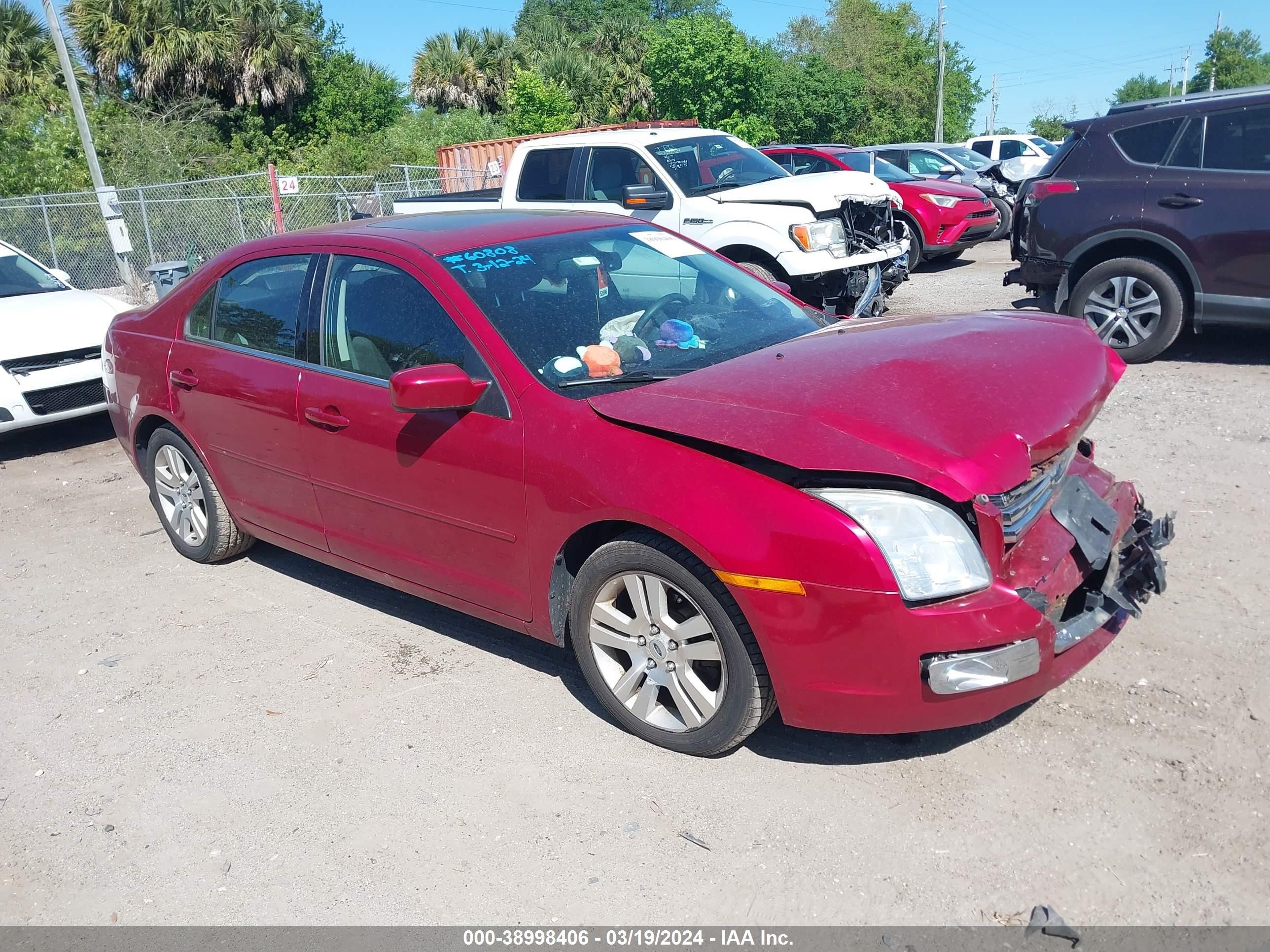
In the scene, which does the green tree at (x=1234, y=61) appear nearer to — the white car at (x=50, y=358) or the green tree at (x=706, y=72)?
the green tree at (x=706, y=72)

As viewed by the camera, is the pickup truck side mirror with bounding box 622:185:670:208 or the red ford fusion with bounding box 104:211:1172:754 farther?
the pickup truck side mirror with bounding box 622:185:670:208

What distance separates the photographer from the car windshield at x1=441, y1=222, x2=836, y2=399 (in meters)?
3.88

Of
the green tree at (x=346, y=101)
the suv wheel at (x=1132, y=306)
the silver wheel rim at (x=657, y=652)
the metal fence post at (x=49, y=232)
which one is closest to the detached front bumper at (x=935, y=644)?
the silver wheel rim at (x=657, y=652)

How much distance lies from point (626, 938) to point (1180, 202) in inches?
274

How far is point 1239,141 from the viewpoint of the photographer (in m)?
7.48

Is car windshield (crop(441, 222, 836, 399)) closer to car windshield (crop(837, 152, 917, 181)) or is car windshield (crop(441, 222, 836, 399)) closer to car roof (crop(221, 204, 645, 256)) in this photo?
car roof (crop(221, 204, 645, 256))

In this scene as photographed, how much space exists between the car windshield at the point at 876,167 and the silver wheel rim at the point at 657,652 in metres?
12.6

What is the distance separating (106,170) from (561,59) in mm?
20431

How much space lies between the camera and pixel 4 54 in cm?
3095

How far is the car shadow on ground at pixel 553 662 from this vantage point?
3.52 meters

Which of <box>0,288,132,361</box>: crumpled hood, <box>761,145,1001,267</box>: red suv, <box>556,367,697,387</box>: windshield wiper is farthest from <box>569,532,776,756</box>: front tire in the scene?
<box>761,145,1001,267</box>: red suv

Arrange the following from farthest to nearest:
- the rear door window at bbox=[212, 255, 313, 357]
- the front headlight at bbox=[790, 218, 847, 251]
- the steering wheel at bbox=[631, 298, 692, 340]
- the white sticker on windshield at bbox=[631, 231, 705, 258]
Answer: the front headlight at bbox=[790, 218, 847, 251] < the white sticker on windshield at bbox=[631, 231, 705, 258] < the rear door window at bbox=[212, 255, 313, 357] < the steering wheel at bbox=[631, 298, 692, 340]

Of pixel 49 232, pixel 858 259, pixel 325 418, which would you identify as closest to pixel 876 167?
pixel 858 259

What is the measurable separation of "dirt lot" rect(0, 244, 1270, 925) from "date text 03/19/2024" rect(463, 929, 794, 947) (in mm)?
48
